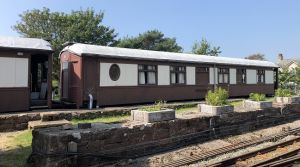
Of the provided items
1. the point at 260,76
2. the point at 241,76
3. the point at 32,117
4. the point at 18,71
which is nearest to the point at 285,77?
the point at 260,76

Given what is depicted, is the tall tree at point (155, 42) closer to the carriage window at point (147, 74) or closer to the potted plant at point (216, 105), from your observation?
the carriage window at point (147, 74)

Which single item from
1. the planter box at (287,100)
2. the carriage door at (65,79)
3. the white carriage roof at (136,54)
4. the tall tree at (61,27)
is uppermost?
the tall tree at (61,27)

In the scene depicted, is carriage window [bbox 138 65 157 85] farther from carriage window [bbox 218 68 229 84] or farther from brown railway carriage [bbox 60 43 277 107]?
carriage window [bbox 218 68 229 84]

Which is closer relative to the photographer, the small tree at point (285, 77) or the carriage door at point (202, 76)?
the carriage door at point (202, 76)

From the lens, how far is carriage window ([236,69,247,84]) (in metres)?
23.1

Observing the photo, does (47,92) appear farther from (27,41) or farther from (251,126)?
(251,126)

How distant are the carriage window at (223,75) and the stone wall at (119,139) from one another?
30.3 ft

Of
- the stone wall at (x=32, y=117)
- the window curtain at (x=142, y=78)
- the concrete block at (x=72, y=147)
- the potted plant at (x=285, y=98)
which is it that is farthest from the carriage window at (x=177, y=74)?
the concrete block at (x=72, y=147)

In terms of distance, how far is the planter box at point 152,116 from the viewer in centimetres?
962

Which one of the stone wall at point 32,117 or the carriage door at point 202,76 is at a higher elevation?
the carriage door at point 202,76

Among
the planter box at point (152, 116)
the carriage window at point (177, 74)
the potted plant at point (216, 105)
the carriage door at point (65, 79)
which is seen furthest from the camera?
the carriage window at point (177, 74)

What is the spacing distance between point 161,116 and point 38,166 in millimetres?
3807

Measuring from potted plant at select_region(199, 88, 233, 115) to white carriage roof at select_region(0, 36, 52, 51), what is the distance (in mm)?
6918

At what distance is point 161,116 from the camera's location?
991 cm
